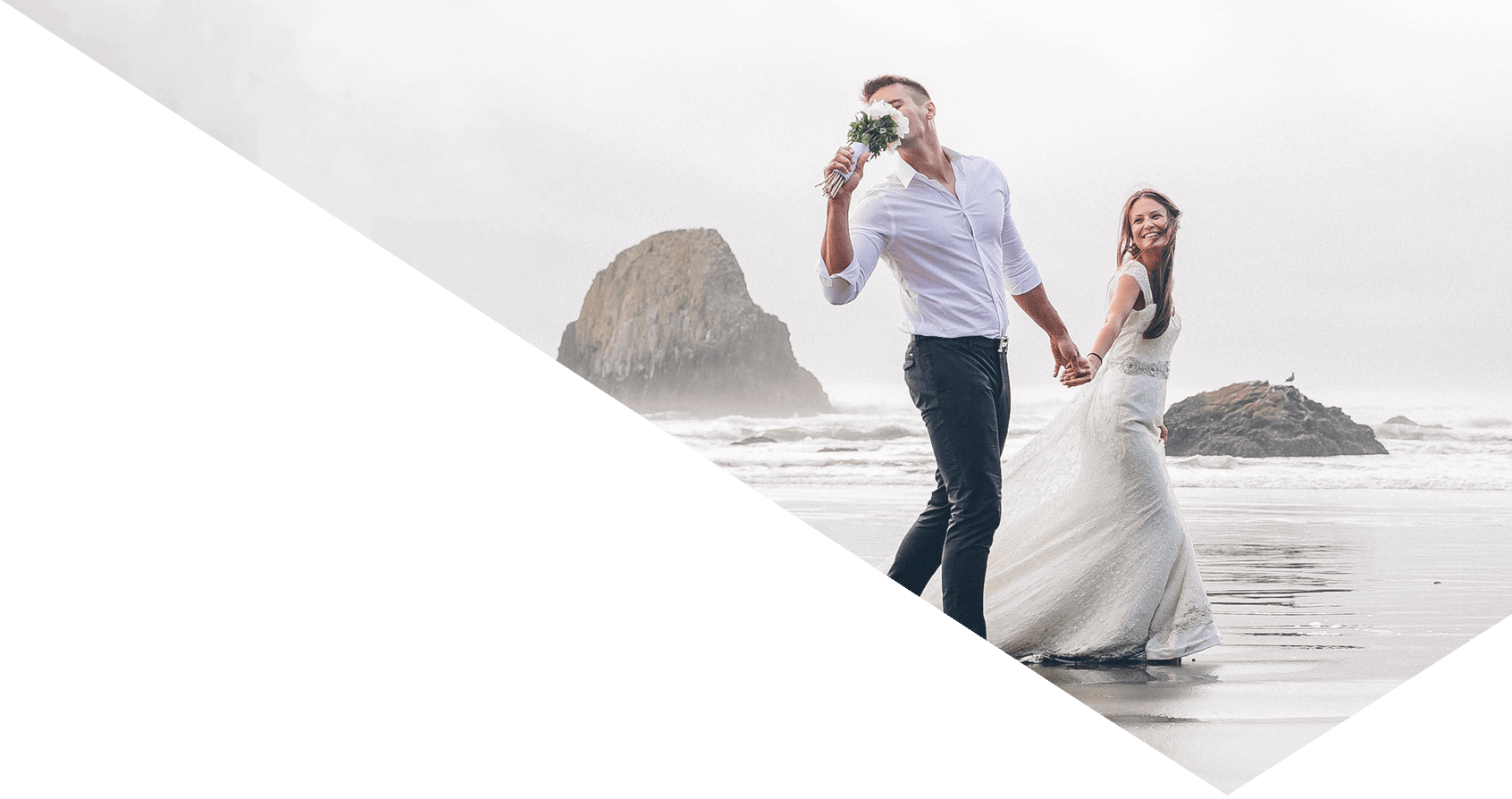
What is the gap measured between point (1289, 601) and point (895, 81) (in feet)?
4.20

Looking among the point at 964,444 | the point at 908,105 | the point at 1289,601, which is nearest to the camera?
the point at 964,444

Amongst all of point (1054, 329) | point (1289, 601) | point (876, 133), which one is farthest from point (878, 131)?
point (1289, 601)

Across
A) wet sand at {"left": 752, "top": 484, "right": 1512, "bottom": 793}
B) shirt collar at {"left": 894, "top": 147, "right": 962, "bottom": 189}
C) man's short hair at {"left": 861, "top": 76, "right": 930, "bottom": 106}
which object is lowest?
wet sand at {"left": 752, "top": 484, "right": 1512, "bottom": 793}

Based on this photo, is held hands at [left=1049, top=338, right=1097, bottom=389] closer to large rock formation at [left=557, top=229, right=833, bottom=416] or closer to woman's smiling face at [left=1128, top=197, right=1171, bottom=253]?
woman's smiling face at [left=1128, top=197, right=1171, bottom=253]

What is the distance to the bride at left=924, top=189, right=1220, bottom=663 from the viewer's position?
1.80 m

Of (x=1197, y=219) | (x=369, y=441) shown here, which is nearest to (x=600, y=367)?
(x=369, y=441)

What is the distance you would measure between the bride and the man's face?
43 cm

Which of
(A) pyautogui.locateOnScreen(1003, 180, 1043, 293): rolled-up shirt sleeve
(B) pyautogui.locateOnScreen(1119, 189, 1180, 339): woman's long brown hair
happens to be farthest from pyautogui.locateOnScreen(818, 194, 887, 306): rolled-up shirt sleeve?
(B) pyautogui.locateOnScreen(1119, 189, 1180, 339): woman's long brown hair

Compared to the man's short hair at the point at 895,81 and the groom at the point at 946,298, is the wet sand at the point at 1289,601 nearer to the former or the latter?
the groom at the point at 946,298

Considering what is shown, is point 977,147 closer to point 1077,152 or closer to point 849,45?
point 1077,152

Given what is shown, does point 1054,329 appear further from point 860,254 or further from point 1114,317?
point 860,254

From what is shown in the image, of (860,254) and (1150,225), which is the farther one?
(1150,225)

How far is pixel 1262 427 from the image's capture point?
6.67ft

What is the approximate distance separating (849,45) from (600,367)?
34.0 inches
